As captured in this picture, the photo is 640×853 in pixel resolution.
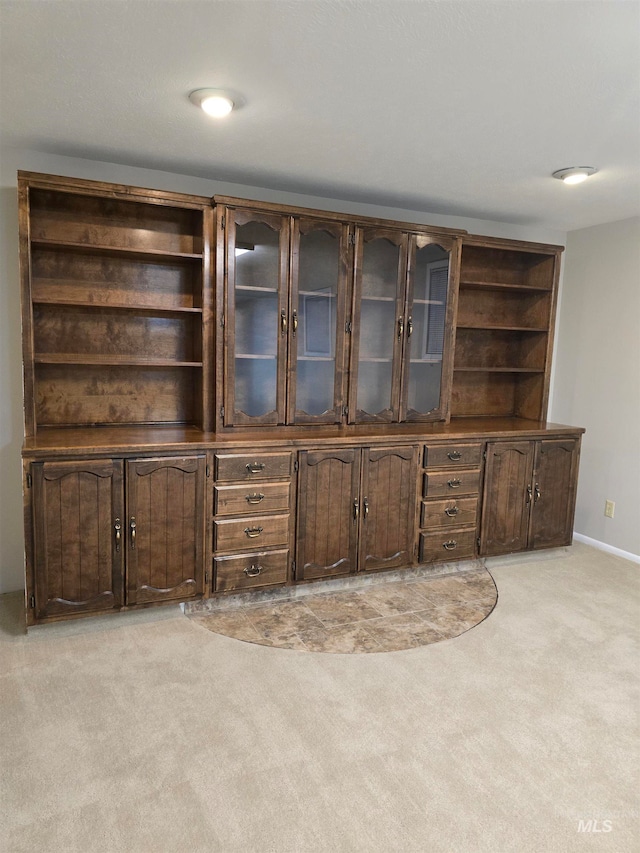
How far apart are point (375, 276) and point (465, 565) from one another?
6.33ft

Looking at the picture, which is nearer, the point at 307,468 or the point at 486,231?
the point at 307,468

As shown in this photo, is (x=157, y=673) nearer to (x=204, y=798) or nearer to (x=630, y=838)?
(x=204, y=798)

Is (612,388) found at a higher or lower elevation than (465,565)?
higher

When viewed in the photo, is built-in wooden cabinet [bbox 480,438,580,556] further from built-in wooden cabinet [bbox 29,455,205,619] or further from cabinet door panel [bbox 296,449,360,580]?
built-in wooden cabinet [bbox 29,455,205,619]

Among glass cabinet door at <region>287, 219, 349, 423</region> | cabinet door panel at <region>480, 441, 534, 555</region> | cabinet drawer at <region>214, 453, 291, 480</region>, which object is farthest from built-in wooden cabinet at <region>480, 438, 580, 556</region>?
cabinet drawer at <region>214, 453, 291, 480</region>

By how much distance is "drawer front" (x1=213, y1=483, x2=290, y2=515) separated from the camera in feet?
10.3

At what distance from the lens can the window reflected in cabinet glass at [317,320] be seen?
341 cm

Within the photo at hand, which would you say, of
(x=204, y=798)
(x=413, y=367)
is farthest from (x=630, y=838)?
(x=413, y=367)

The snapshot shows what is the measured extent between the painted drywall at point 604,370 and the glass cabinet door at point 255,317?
7.99 ft

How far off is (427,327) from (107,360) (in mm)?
1919

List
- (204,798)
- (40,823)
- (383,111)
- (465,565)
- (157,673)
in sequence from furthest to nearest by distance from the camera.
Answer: (465,565), (157,673), (383,111), (204,798), (40,823)

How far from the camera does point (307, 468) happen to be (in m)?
3.30

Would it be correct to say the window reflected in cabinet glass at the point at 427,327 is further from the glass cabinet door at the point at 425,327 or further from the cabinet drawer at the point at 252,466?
the cabinet drawer at the point at 252,466

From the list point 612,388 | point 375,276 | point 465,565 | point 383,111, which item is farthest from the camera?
point 612,388
